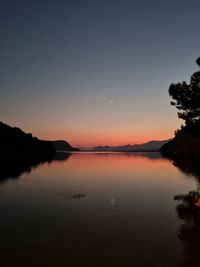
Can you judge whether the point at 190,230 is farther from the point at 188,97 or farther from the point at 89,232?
the point at 188,97

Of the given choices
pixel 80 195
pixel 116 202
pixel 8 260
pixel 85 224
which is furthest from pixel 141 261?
pixel 80 195

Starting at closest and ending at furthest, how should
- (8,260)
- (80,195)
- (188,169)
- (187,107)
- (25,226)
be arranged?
1. (8,260)
2. (25,226)
3. (188,169)
4. (187,107)
5. (80,195)

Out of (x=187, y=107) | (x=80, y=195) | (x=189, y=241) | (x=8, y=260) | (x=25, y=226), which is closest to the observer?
(x=8, y=260)

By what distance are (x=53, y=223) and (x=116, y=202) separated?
11.8 meters

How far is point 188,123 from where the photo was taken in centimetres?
3434

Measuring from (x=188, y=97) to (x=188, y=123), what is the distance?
11.1 feet

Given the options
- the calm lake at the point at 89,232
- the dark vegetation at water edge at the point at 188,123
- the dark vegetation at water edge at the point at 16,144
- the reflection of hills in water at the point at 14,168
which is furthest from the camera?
the dark vegetation at water edge at the point at 16,144

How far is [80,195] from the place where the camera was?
38531 mm

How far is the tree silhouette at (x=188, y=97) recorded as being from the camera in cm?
3328

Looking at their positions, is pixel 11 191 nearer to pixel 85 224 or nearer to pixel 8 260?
pixel 85 224

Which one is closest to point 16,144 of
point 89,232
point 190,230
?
point 89,232

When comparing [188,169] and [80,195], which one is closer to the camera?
[188,169]

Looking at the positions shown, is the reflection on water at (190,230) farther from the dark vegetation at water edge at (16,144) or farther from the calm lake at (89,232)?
the dark vegetation at water edge at (16,144)

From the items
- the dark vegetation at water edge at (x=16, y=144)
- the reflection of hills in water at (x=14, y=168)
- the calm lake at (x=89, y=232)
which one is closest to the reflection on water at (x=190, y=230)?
the calm lake at (x=89, y=232)
